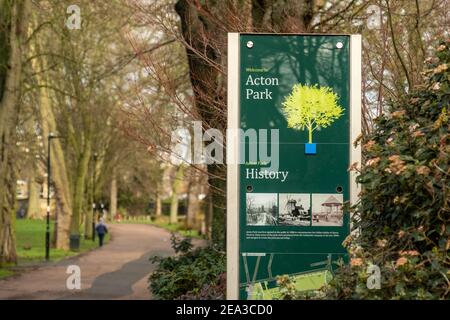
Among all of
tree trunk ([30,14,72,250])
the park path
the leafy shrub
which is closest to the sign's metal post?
the leafy shrub

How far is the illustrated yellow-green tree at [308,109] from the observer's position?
7.23 metres

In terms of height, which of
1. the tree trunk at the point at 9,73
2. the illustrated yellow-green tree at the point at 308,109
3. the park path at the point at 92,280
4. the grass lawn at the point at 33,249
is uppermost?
the tree trunk at the point at 9,73

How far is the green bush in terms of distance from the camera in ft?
17.9

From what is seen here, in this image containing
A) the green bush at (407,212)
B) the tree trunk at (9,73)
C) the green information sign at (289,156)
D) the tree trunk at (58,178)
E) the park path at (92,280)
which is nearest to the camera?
the green bush at (407,212)

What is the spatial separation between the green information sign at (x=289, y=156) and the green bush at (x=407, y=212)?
516 mm

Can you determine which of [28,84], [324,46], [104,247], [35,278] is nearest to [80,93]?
[28,84]

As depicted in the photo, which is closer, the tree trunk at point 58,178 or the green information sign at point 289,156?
the green information sign at point 289,156

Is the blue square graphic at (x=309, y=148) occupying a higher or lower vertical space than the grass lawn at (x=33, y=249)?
higher

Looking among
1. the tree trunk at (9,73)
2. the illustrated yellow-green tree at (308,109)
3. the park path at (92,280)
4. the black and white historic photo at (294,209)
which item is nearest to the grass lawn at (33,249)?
the park path at (92,280)

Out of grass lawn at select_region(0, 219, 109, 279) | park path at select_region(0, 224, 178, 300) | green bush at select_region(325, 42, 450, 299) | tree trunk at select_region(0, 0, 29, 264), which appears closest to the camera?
green bush at select_region(325, 42, 450, 299)

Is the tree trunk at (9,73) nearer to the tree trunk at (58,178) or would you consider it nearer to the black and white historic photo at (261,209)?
the tree trunk at (58,178)

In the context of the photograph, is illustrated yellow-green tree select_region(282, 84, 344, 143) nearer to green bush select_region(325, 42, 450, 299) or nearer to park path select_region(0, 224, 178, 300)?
green bush select_region(325, 42, 450, 299)

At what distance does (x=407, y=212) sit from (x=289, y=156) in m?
1.46

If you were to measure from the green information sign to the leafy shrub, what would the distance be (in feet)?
5.87
